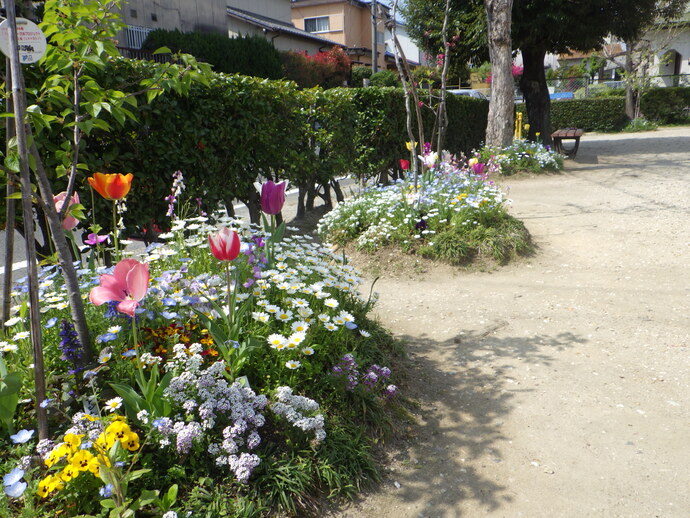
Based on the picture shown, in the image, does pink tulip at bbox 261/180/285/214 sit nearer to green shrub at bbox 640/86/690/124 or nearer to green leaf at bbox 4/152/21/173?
green leaf at bbox 4/152/21/173

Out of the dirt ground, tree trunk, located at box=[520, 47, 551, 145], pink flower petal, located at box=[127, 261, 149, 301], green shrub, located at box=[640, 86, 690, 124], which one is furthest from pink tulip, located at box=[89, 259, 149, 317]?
green shrub, located at box=[640, 86, 690, 124]

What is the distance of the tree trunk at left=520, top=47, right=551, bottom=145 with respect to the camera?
14656 millimetres

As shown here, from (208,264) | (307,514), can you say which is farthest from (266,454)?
(208,264)

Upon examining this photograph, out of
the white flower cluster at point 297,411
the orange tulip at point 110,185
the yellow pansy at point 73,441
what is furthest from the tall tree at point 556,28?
the yellow pansy at point 73,441

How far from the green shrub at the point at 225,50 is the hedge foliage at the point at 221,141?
485 inches

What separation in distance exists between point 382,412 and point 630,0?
14637mm

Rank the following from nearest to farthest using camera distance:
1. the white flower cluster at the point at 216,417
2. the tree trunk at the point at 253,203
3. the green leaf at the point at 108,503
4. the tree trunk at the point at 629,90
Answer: the green leaf at the point at 108,503 < the white flower cluster at the point at 216,417 < the tree trunk at the point at 253,203 < the tree trunk at the point at 629,90

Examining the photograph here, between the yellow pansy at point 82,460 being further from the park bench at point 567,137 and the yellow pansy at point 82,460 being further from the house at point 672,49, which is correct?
the house at point 672,49

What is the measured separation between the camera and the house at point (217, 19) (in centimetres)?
1994

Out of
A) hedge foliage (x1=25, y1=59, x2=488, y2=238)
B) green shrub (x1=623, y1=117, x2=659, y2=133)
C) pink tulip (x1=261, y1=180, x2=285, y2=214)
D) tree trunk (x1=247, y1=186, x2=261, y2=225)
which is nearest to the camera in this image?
pink tulip (x1=261, y1=180, x2=285, y2=214)

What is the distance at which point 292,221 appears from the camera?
26.7 feet

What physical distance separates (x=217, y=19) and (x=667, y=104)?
70.1 feet

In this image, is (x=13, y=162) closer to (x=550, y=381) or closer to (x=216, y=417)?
(x=216, y=417)

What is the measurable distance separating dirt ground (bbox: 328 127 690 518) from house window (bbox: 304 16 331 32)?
1448 inches
